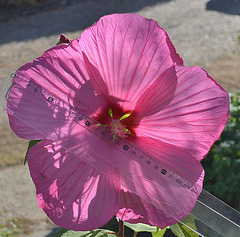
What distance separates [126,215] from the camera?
1.46ft

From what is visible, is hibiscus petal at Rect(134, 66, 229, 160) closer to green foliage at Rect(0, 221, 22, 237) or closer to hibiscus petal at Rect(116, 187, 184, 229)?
hibiscus petal at Rect(116, 187, 184, 229)

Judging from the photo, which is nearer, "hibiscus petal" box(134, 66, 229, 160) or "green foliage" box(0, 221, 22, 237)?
"hibiscus petal" box(134, 66, 229, 160)

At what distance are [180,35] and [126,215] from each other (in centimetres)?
327

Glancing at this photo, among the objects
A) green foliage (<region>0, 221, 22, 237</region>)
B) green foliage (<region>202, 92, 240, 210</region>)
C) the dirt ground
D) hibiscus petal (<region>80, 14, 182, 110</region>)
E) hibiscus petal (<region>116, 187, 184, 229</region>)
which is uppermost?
hibiscus petal (<region>80, 14, 182, 110</region>)

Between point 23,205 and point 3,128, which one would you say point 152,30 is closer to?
point 23,205

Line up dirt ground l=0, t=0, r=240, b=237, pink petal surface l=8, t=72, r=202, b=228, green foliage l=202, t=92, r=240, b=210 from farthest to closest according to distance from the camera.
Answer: dirt ground l=0, t=0, r=240, b=237, green foliage l=202, t=92, r=240, b=210, pink petal surface l=8, t=72, r=202, b=228

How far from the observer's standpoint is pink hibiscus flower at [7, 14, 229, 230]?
40 centimetres

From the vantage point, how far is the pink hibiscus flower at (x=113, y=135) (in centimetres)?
40

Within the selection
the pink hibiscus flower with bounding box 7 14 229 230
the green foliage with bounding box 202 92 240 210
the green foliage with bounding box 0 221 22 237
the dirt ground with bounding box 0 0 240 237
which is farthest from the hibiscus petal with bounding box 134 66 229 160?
the dirt ground with bounding box 0 0 240 237

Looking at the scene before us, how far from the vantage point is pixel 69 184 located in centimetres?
43

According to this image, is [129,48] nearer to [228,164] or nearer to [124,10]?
[228,164]

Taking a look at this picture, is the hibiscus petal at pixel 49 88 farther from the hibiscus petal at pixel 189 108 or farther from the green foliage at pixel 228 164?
the green foliage at pixel 228 164

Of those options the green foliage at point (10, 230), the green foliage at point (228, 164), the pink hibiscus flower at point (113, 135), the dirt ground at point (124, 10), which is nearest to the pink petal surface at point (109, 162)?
the pink hibiscus flower at point (113, 135)

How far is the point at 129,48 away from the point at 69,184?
0.15 m
